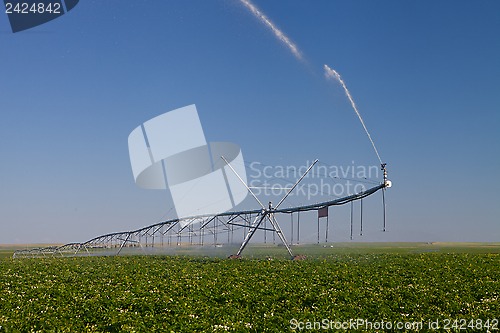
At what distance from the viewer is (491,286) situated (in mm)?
27422

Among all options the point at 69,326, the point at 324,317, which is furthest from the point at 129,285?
the point at 324,317

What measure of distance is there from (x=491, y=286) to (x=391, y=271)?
1029 cm

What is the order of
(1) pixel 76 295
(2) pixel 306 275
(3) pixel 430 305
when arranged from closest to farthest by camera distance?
(3) pixel 430 305 < (1) pixel 76 295 < (2) pixel 306 275

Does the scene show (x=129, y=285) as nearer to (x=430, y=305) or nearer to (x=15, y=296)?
(x=15, y=296)

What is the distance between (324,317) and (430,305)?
620cm

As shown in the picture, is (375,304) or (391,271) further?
(391,271)

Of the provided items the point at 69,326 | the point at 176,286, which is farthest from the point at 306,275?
the point at 69,326

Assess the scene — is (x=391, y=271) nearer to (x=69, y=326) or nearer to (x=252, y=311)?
(x=252, y=311)

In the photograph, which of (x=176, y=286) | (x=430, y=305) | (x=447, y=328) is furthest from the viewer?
(x=176, y=286)

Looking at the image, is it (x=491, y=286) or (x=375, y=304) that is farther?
(x=491, y=286)

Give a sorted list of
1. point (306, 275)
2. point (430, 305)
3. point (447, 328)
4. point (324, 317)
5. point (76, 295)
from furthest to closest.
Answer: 1. point (306, 275)
2. point (76, 295)
3. point (430, 305)
4. point (324, 317)
5. point (447, 328)

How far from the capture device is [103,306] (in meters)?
24.0

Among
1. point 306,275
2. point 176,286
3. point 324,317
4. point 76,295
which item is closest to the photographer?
point 324,317

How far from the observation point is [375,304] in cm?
2295
